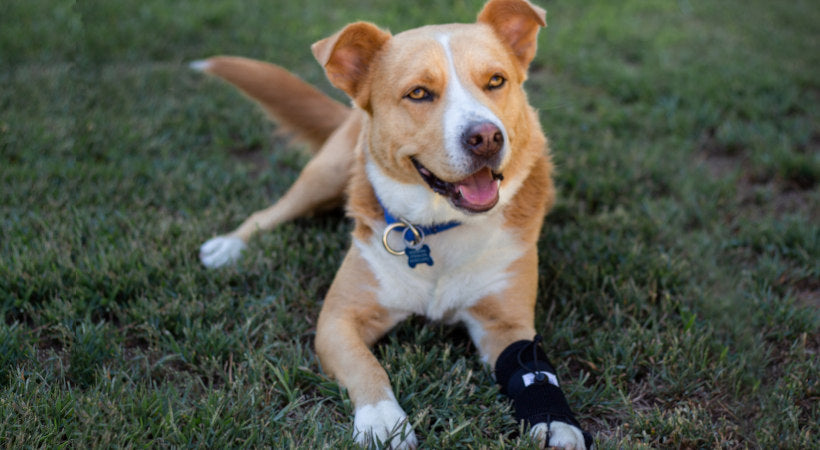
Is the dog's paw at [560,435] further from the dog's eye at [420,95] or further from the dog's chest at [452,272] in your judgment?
the dog's eye at [420,95]

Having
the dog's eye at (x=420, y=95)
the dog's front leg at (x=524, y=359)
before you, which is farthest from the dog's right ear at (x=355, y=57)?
the dog's front leg at (x=524, y=359)

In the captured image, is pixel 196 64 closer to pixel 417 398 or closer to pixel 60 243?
pixel 60 243

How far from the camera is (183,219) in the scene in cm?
409

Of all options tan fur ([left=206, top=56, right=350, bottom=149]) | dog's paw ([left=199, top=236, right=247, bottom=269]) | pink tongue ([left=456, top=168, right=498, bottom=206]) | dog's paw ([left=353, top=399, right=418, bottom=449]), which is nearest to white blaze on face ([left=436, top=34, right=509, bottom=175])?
pink tongue ([left=456, top=168, right=498, bottom=206])

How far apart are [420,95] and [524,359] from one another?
1184 mm

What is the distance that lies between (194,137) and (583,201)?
2866mm

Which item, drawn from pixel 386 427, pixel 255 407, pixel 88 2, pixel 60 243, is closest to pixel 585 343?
pixel 386 427

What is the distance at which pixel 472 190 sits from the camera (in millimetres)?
2820

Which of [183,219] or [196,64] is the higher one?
[196,64]

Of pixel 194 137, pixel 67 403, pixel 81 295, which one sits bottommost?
pixel 194 137

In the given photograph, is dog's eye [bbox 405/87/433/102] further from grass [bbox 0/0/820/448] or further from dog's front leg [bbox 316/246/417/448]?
grass [bbox 0/0/820/448]

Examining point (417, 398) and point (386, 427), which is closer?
point (386, 427)

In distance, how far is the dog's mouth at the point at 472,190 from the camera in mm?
2795

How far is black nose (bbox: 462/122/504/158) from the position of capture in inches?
103
